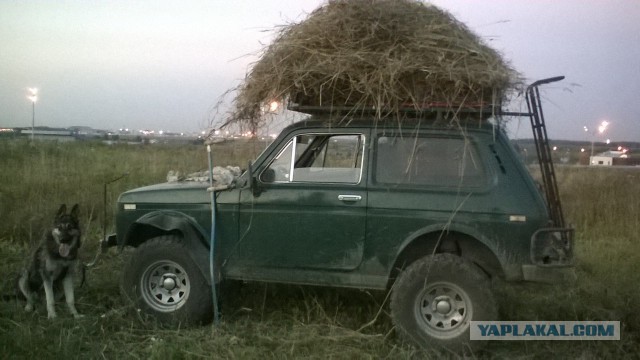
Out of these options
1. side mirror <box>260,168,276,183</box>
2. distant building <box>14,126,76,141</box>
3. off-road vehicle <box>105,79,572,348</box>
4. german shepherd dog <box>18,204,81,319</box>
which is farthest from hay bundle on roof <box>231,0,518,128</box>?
distant building <box>14,126,76,141</box>

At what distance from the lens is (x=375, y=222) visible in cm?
446

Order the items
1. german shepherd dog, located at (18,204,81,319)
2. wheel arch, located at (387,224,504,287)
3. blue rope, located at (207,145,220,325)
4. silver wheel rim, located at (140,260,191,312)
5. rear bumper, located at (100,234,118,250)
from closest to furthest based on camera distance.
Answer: wheel arch, located at (387,224,504,287) → blue rope, located at (207,145,220,325) → silver wheel rim, located at (140,260,191,312) → german shepherd dog, located at (18,204,81,319) → rear bumper, located at (100,234,118,250)

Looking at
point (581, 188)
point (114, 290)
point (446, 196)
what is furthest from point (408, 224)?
point (581, 188)

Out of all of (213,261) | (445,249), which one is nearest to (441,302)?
(445,249)

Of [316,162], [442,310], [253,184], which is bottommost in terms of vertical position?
[442,310]

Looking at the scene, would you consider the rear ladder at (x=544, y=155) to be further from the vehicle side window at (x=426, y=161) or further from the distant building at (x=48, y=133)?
the distant building at (x=48, y=133)

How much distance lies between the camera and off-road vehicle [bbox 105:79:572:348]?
429 cm

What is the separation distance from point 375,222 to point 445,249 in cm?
65

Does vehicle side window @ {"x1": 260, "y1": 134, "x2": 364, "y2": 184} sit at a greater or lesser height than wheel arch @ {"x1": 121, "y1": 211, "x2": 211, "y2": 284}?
greater

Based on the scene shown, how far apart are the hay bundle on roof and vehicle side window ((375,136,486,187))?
1.02ft

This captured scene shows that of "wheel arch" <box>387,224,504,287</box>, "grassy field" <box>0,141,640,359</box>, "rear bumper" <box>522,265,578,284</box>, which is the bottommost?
"grassy field" <box>0,141,640,359</box>

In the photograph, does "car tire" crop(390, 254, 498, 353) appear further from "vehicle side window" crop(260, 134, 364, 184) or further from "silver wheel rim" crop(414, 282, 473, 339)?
"vehicle side window" crop(260, 134, 364, 184)

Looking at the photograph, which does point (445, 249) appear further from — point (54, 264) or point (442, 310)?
point (54, 264)

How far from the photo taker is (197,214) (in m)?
4.87
